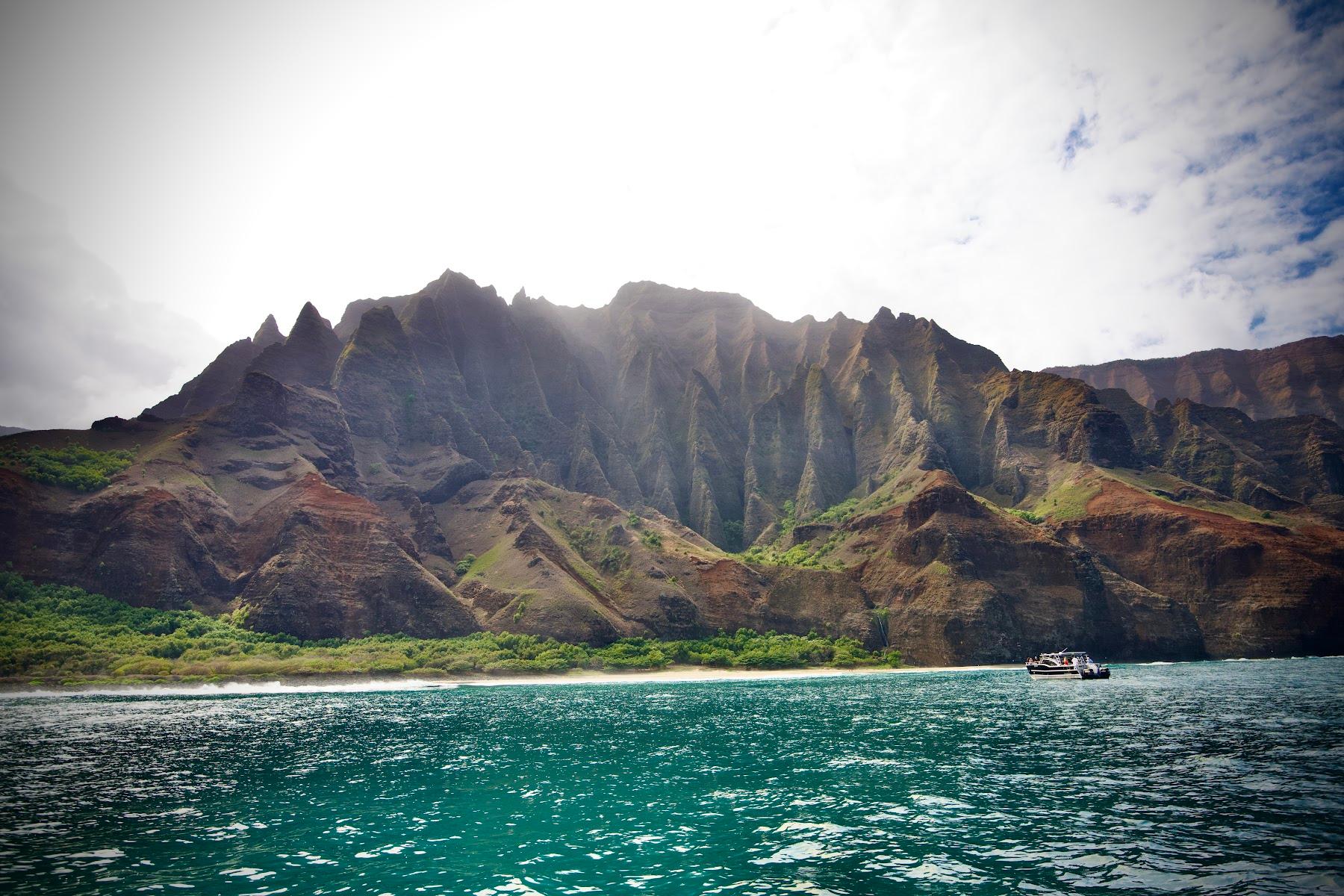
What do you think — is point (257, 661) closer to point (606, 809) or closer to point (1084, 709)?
point (606, 809)

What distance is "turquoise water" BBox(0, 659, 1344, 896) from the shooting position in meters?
24.0

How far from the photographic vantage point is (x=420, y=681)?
12938 centimetres

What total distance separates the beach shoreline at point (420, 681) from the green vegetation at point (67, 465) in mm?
65401

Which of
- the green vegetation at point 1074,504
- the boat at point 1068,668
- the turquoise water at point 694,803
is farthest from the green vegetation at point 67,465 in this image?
the green vegetation at point 1074,504

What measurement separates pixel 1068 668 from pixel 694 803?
108 metres

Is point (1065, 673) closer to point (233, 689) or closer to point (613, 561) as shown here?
point (613, 561)

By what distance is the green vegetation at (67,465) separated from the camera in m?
152

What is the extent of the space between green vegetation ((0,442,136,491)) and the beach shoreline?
65.4 metres

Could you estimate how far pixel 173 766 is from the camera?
46625 millimetres

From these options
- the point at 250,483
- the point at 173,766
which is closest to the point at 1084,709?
the point at 173,766

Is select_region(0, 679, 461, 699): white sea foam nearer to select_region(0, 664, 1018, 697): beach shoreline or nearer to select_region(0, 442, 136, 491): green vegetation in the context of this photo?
select_region(0, 664, 1018, 697): beach shoreline

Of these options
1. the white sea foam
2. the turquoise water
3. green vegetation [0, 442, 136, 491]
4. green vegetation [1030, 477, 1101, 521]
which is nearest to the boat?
the turquoise water

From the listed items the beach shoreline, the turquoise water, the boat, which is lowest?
the beach shoreline

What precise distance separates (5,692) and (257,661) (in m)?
32.2
